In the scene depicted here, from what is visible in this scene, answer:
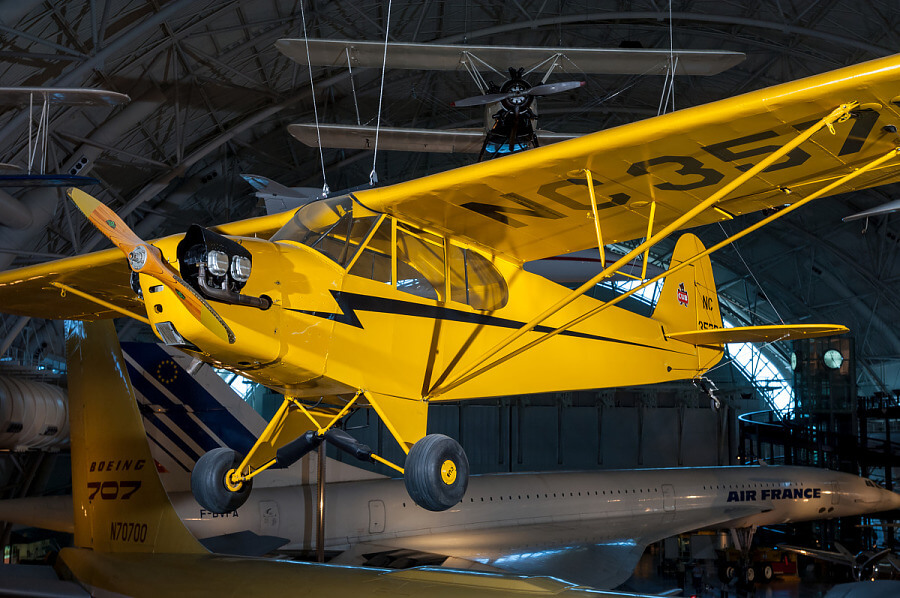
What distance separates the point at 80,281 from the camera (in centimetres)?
740

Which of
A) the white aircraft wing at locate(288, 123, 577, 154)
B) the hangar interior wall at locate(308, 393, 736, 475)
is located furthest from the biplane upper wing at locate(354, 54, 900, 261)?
the hangar interior wall at locate(308, 393, 736, 475)

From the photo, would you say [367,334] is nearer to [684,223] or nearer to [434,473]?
[434,473]

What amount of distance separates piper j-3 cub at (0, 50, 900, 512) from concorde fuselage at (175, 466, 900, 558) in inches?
175

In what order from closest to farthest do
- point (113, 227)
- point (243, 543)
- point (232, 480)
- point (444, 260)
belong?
point (113, 227) → point (232, 480) → point (444, 260) → point (243, 543)

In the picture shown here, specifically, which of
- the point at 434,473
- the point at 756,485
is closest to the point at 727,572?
the point at 756,485

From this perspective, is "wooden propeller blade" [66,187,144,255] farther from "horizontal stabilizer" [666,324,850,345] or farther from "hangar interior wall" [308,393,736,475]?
"hangar interior wall" [308,393,736,475]

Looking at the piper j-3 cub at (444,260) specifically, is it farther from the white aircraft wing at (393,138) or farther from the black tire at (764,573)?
the black tire at (764,573)

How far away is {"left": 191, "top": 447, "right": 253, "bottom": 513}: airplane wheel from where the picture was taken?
221 inches

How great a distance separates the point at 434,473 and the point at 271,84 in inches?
735

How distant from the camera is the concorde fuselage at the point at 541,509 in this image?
10875 mm

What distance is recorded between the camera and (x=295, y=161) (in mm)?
26484

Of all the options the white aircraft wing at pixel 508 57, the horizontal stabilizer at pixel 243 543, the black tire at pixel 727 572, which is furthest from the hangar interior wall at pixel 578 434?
the horizontal stabilizer at pixel 243 543

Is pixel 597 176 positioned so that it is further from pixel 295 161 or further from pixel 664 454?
pixel 664 454

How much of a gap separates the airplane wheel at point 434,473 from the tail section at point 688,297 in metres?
5.00
